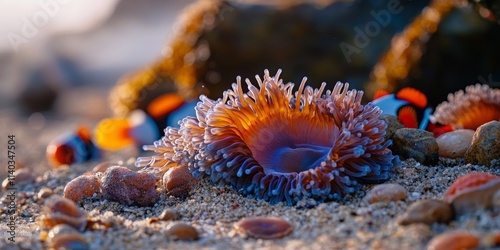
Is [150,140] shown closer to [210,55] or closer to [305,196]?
[210,55]

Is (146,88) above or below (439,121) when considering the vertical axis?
above

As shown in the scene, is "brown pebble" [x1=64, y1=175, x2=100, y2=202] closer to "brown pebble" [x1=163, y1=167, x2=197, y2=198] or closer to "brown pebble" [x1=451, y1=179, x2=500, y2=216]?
"brown pebble" [x1=163, y1=167, x2=197, y2=198]

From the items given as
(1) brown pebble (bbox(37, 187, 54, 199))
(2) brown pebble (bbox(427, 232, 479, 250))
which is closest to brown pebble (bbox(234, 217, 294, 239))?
(2) brown pebble (bbox(427, 232, 479, 250))

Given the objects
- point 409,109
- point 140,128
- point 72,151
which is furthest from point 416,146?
point 72,151

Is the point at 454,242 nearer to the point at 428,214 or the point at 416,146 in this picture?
the point at 428,214

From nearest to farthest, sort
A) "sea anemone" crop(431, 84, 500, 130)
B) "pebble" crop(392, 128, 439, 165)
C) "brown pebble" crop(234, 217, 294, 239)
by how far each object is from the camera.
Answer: "brown pebble" crop(234, 217, 294, 239), "pebble" crop(392, 128, 439, 165), "sea anemone" crop(431, 84, 500, 130)

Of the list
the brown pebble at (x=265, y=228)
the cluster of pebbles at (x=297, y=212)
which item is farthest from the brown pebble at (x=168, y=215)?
the brown pebble at (x=265, y=228)

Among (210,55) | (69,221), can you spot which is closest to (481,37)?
(210,55)
